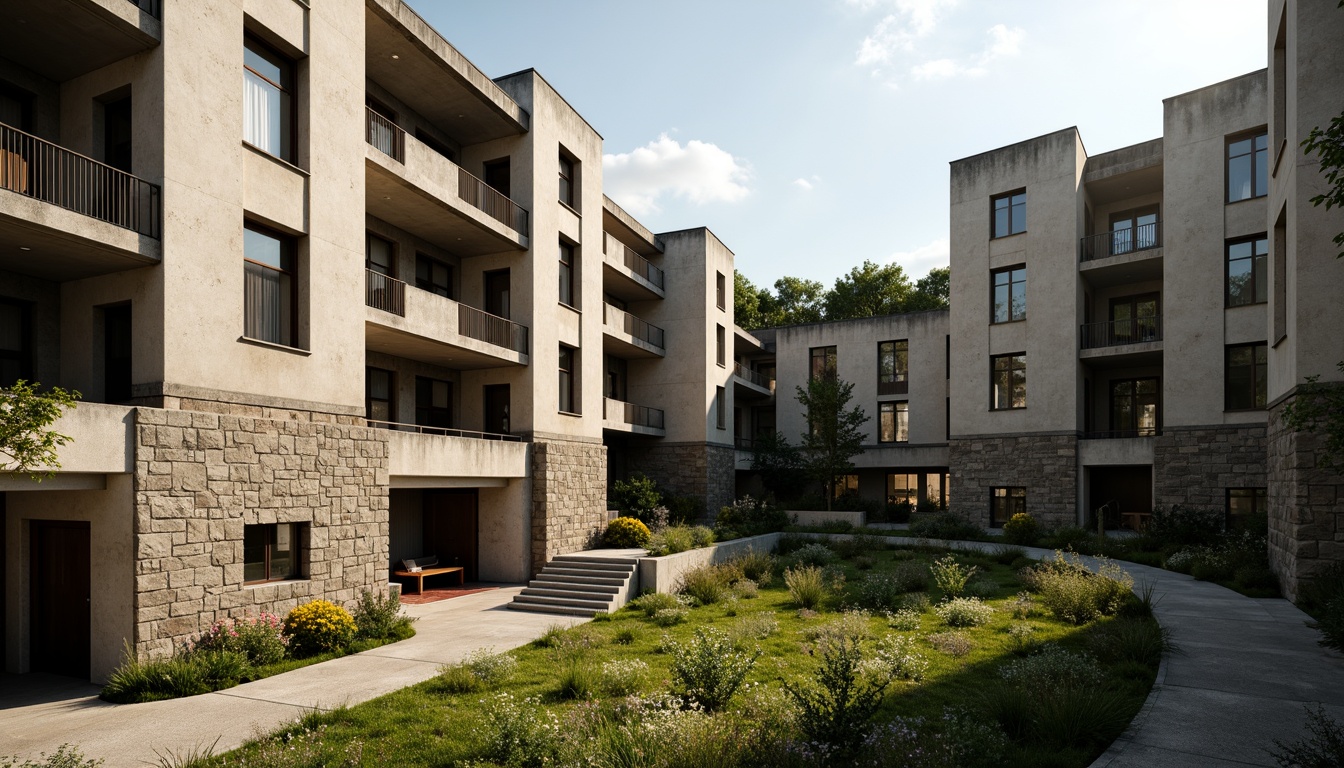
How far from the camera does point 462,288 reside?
22.0 metres

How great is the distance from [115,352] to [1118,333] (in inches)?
1158

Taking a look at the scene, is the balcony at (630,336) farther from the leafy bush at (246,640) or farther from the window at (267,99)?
the leafy bush at (246,640)

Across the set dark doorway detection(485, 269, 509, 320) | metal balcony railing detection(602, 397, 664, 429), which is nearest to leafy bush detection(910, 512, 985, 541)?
metal balcony railing detection(602, 397, 664, 429)

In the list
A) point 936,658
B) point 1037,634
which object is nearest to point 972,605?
point 1037,634

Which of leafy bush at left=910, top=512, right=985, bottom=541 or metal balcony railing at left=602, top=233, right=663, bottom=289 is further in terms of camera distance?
metal balcony railing at left=602, top=233, right=663, bottom=289

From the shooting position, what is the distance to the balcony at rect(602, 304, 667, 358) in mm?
27438

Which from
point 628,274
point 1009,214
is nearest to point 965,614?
point 628,274

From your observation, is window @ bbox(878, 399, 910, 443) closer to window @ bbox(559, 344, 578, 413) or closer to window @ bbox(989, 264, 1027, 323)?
window @ bbox(989, 264, 1027, 323)

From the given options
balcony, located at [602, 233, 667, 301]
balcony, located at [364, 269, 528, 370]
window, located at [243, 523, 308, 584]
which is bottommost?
window, located at [243, 523, 308, 584]

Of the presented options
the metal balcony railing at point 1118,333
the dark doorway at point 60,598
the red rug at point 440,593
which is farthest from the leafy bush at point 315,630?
the metal balcony railing at point 1118,333

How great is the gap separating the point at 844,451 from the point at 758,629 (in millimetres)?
18356

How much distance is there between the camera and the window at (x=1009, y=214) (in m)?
28.3

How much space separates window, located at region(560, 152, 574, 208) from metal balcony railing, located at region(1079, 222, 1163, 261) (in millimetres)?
18389

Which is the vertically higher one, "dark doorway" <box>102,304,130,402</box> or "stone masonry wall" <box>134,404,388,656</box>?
"dark doorway" <box>102,304,130,402</box>
